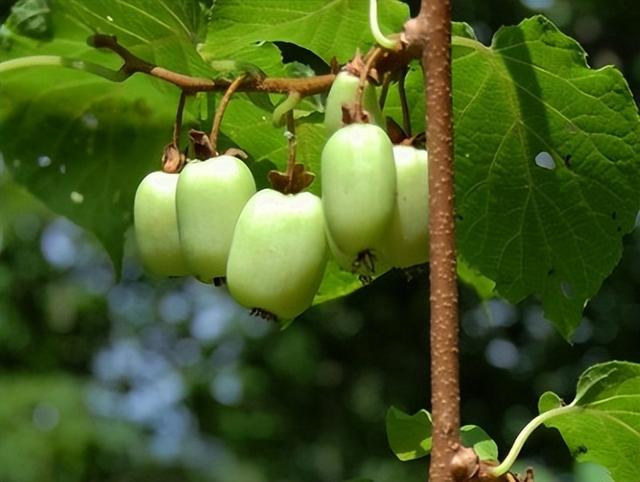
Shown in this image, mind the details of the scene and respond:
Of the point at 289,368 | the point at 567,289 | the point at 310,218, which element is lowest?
the point at 289,368

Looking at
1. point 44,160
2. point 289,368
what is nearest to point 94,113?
point 44,160

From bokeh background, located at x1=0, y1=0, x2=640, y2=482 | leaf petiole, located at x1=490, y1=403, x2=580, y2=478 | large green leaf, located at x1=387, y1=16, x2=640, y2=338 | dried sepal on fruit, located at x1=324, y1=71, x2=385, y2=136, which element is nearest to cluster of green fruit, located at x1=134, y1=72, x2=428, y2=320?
dried sepal on fruit, located at x1=324, y1=71, x2=385, y2=136

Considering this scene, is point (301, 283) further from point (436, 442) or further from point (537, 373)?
point (537, 373)

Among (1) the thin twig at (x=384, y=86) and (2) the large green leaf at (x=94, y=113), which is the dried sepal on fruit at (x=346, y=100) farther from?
(2) the large green leaf at (x=94, y=113)

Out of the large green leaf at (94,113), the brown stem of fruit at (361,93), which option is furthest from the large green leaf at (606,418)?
the large green leaf at (94,113)

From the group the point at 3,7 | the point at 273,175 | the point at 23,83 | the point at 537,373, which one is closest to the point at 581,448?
the point at 273,175

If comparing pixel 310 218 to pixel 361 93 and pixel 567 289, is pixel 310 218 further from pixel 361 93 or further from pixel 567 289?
pixel 567 289
